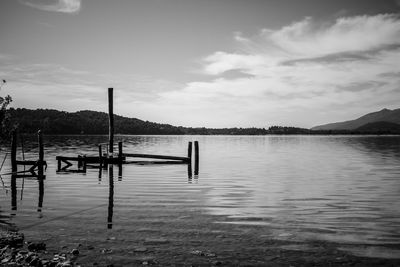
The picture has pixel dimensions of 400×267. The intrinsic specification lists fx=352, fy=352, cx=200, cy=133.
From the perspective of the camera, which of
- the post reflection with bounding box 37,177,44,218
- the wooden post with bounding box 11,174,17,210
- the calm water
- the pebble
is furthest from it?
the wooden post with bounding box 11,174,17,210

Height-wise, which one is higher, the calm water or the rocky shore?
the rocky shore

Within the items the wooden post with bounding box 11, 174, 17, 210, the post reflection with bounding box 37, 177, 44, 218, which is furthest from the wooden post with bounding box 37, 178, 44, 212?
the wooden post with bounding box 11, 174, 17, 210

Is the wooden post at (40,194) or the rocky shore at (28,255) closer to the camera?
the rocky shore at (28,255)

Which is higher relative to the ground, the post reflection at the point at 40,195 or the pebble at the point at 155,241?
the pebble at the point at 155,241

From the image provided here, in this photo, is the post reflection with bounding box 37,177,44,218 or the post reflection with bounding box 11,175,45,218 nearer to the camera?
the post reflection with bounding box 37,177,44,218

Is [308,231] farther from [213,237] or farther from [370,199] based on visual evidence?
[370,199]

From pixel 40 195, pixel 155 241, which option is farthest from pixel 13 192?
pixel 155 241

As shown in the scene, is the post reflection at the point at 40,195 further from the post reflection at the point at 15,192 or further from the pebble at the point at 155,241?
the pebble at the point at 155,241

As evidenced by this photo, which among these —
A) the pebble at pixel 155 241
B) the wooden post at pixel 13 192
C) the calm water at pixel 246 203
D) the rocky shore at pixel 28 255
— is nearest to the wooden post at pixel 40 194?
the calm water at pixel 246 203

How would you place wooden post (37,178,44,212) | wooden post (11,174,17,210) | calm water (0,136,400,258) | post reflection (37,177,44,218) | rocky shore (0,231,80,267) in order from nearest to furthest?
rocky shore (0,231,80,267), calm water (0,136,400,258), post reflection (37,177,44,218), wooden post (37,178,44,212), wooden post (11,174,17,210)

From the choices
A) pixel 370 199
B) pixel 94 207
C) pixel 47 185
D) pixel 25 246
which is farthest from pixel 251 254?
pixel 47 185

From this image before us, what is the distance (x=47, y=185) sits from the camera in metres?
22.8

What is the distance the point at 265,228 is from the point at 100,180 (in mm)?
16897

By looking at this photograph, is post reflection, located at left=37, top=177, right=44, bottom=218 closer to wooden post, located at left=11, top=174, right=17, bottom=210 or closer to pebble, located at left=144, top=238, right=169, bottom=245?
wooden post, located at left=11, top=174, right=17, bottom=210
